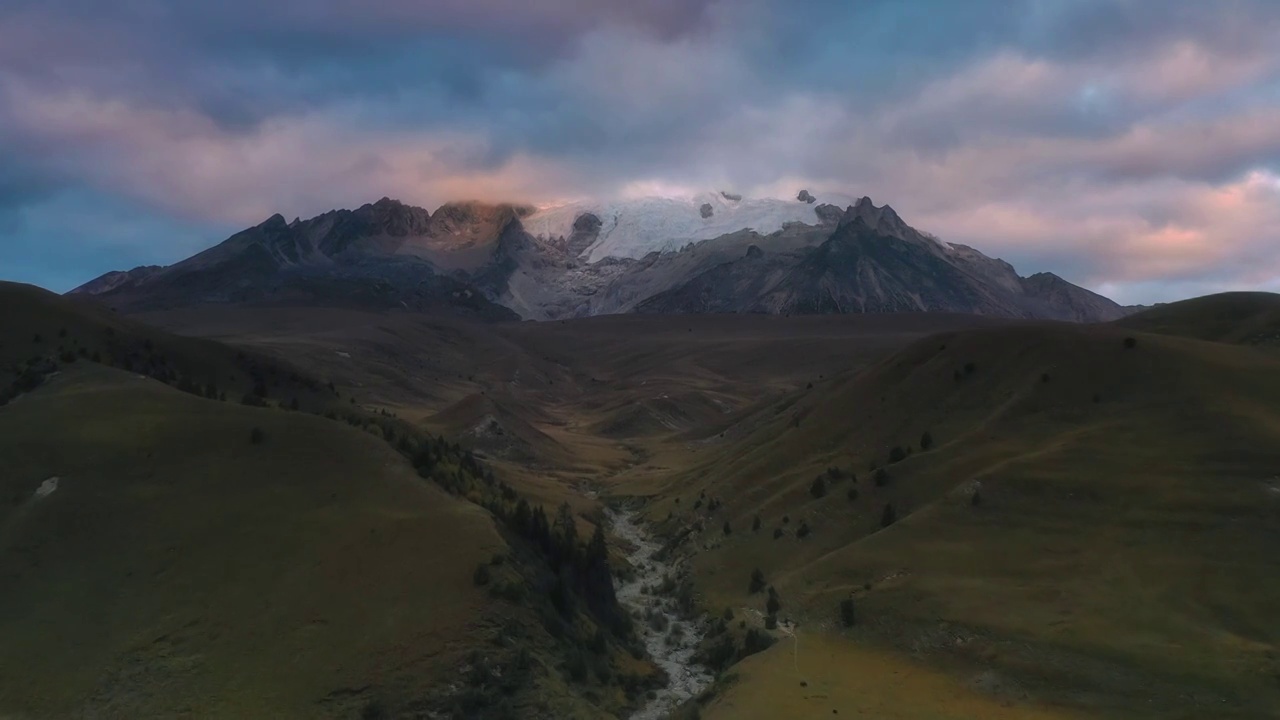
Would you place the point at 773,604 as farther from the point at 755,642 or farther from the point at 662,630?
the point at 662,630

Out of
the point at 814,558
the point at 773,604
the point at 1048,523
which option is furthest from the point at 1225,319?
the point at 773,604

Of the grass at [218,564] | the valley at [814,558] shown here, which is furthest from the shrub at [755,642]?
the grass at [218,564]

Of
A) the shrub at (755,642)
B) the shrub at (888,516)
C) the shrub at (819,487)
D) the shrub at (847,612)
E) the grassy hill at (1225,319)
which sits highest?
the grassy hill at (1225,319)

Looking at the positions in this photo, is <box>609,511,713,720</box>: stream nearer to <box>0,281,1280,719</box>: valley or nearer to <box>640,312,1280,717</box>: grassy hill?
<box>0,281,1280,719</box>: valley

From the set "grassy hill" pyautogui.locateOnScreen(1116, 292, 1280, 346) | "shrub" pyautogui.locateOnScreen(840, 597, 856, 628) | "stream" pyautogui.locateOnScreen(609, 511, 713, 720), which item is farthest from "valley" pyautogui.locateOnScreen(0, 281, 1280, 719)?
"grassy hill" pyautogui.locateOnScreen(1116, 292, 1280, 346)

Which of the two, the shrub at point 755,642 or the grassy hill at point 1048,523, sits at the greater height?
the grassy hill at point 1048,523

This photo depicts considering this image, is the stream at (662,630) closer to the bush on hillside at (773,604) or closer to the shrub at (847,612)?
the bush on hillside at (773,604)
